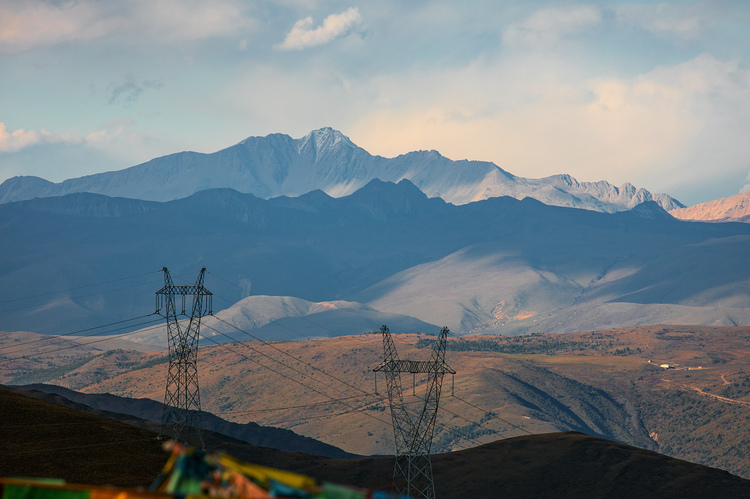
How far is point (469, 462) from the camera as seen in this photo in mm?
135625

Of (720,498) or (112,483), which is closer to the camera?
(112,483)

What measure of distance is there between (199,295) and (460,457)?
6667 centimetres

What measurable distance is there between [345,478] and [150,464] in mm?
53165

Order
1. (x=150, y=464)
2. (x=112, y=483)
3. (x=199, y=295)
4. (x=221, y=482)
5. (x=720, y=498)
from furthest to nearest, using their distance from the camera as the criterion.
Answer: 1. (x=720, y=498)
2. (x=199, y=295)
3. (x=150, y=464)
4. (x=112, y=483)
5. (x=221, y=482)

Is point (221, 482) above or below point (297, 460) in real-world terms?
above

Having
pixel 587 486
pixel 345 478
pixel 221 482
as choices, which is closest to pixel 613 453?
pixel 587 486

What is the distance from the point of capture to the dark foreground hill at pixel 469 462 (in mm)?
81375

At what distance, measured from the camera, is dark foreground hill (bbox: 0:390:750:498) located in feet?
267

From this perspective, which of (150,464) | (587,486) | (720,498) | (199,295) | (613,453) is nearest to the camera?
(150,464)

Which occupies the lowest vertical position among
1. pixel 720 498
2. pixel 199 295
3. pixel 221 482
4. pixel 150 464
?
pixel 720 498

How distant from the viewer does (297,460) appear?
139375mm

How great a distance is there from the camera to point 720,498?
11525 centimetres

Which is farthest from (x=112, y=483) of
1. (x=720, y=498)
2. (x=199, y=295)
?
(x=720, y=498)

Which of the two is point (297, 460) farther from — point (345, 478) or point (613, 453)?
point (613, 453)
